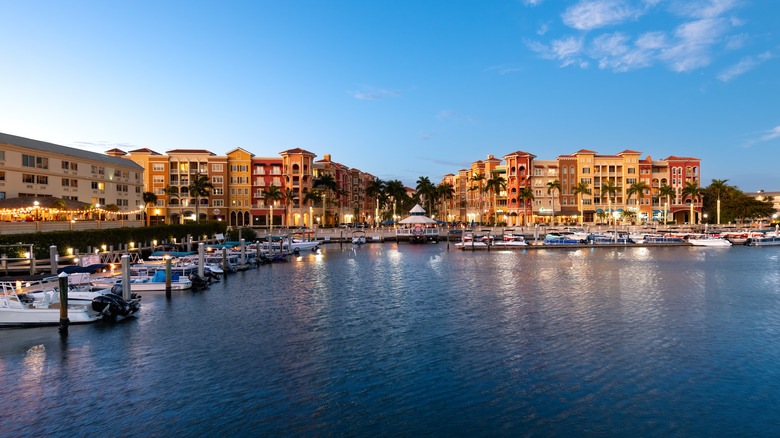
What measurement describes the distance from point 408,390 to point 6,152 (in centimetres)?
7055

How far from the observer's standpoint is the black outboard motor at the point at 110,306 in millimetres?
28797

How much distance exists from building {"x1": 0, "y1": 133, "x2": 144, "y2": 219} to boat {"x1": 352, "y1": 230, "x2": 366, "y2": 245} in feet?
144

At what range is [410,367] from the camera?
21.2 m

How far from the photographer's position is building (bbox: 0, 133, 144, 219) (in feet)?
211

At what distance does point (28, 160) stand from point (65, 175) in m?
7.29

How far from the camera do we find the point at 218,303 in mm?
35375

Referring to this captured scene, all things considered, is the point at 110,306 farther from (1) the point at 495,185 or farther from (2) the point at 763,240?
(1) the point at 495,185

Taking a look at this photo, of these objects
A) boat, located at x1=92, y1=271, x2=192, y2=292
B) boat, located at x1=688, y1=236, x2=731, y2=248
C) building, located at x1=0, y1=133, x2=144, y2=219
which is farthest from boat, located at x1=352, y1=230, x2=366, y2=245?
boat, located at x1=688, y1=236, x2=731, y2=248

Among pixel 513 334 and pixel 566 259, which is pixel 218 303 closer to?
pixel 513 334

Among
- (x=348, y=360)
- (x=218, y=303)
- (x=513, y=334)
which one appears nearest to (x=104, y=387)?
(x=348, y=360)

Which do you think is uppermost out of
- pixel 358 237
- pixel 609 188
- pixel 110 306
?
pixel 609 188

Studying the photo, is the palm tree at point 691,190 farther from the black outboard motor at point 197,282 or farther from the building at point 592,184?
the black outboard motor at point 197,282

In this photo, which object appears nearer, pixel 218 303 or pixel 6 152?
pixel 218 303

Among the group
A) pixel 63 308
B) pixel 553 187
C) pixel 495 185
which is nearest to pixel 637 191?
pixel 553 187
